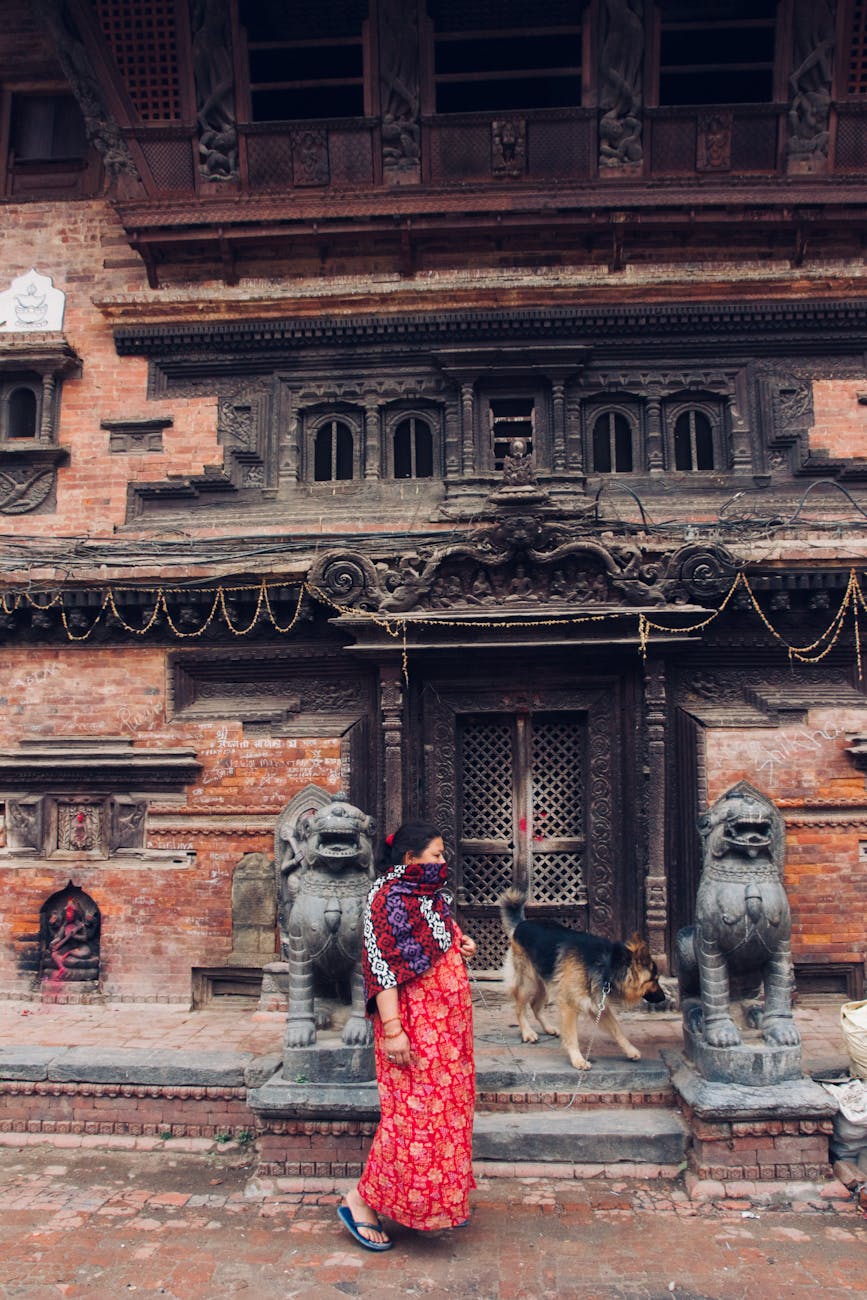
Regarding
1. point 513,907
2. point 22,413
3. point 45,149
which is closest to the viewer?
point 513,907

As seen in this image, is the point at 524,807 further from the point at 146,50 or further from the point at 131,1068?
the point at 146,50

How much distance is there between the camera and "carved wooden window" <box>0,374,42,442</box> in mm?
9211

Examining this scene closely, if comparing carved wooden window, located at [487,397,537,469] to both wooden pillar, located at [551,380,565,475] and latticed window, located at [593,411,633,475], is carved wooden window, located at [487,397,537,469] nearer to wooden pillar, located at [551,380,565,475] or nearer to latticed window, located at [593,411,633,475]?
wooden pillar, located at [551,380,565,475]

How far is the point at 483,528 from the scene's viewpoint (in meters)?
7.61

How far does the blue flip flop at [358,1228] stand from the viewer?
4.62 m

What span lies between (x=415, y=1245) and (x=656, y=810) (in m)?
3.88

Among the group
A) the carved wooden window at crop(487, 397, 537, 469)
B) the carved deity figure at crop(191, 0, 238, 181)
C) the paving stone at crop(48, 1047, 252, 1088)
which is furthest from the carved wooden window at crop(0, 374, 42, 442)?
the paving stone at crop(48, 1047, 252, 1088)

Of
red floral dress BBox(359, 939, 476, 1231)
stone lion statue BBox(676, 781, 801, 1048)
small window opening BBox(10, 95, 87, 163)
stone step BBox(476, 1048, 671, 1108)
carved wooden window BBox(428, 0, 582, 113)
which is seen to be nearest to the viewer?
red floral dress BBox(359, 939, 476, 1231)

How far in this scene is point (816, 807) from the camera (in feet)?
25.7

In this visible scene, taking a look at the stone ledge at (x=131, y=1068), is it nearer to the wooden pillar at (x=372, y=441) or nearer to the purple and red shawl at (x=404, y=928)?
the purple and red shawl at (x=404, y=928)

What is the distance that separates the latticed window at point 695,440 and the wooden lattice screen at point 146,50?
5.63 metres

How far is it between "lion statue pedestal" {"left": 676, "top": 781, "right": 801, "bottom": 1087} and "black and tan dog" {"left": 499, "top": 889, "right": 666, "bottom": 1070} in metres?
0.33

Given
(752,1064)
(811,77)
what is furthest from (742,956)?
(811,77)

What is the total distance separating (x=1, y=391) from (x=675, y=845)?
7665 millimetres
